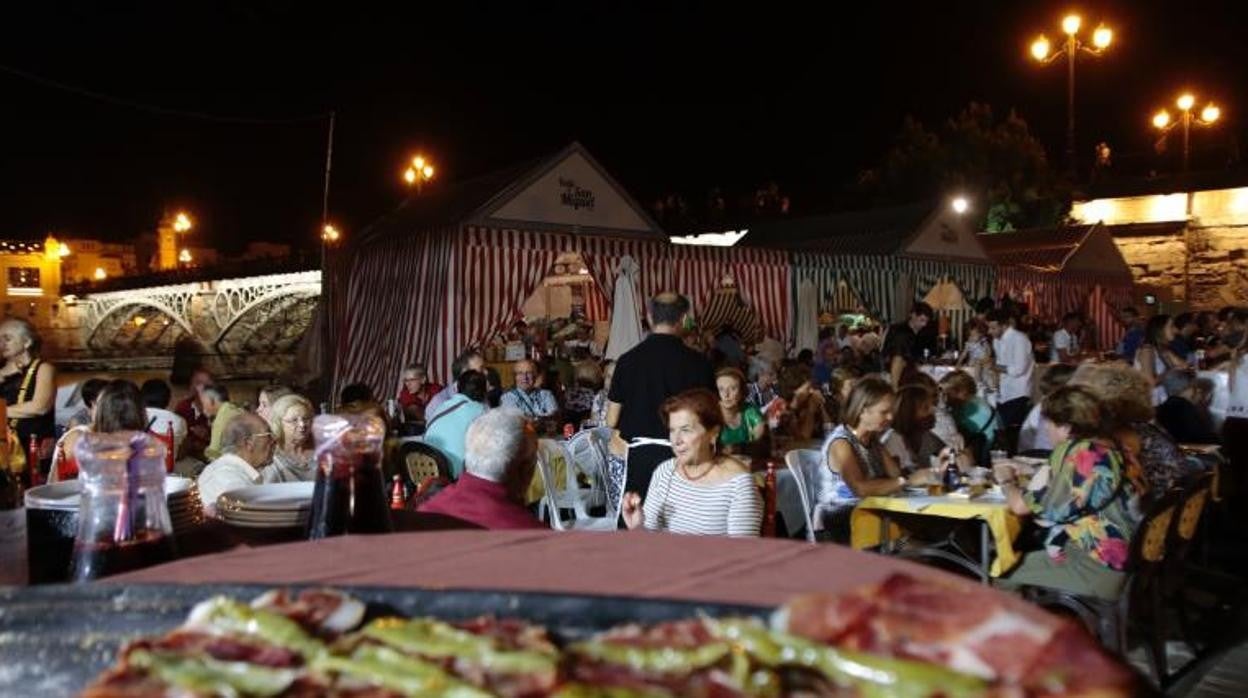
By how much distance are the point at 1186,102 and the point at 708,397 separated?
109 feet

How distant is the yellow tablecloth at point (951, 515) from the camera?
5117 millimetres

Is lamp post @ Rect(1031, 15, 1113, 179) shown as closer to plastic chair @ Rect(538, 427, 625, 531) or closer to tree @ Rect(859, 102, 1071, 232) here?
tree @ Rect(859, 102, 1071, 232)

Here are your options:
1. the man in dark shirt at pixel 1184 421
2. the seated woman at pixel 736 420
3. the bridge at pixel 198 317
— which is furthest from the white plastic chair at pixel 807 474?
the bridge at pixel 198 317

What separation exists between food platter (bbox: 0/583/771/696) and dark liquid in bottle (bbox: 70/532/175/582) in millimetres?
159

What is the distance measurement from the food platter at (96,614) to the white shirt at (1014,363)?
10.7 meters

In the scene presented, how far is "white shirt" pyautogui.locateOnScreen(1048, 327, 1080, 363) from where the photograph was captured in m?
14.4

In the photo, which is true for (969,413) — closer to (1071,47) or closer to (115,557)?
(115,557)

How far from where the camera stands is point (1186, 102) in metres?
31.1

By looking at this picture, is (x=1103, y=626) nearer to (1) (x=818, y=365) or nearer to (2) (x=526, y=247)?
(2) (x=526, y=247)

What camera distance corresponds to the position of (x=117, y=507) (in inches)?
58.1

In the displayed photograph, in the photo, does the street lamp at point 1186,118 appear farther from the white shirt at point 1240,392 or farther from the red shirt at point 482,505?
A: the red shirt at point 482,505

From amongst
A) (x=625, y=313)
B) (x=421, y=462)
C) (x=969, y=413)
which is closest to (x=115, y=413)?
(x=421, y=462)

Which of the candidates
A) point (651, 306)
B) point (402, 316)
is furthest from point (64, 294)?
point (651, 306)

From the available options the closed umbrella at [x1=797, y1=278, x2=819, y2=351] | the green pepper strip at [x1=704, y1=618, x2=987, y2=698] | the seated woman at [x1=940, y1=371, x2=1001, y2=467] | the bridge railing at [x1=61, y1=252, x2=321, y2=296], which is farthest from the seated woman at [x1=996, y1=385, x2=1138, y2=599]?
the bridge railing at [x1=61, y1=252, x2=321, y2=296]
